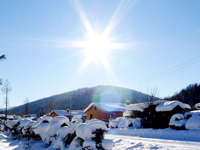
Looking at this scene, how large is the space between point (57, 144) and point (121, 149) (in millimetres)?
4231

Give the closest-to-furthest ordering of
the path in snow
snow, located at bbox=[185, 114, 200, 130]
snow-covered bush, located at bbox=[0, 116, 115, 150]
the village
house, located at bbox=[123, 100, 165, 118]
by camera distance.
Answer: the path in snow < snow-covered bush, located at bbox=[0, 116, 115, 150] < the village < snow, located at bbox=[185, 114, 200, 130] < house, located at bbox=[123, 100, 165, 118]

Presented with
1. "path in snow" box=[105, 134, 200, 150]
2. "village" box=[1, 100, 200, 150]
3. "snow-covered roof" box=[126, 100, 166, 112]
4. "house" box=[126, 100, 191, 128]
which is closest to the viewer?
"path in snow" box=[105, 134, 200, 150]

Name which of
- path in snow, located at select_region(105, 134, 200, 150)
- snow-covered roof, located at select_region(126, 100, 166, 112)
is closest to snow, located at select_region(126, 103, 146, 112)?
snow-covered roof, located at select_region(126, 100, 166, 112)

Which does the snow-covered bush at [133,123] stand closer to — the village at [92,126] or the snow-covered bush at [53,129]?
the village at [92,126]

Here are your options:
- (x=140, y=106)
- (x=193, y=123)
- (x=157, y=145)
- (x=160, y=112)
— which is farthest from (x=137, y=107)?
(x=157, y=145)

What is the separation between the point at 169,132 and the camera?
1392 cm

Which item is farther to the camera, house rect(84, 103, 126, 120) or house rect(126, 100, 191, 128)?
house rect(84, 103, 126, 120)

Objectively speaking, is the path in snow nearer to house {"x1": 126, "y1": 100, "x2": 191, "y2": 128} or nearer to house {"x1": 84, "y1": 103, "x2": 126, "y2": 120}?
house {"x1": 126, "y1": 100, "x2": 191, "y2": 128}

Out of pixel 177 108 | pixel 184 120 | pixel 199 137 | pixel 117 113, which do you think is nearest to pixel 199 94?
pixel 117 113

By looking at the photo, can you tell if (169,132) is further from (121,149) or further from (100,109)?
(100,109)

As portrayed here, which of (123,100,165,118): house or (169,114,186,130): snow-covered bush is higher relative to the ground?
(123,100,165,118): house

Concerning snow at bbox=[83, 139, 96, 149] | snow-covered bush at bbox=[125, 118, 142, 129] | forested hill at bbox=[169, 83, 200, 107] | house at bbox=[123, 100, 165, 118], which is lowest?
snow-covered bush at bbox=[125, 118, 142, 129]

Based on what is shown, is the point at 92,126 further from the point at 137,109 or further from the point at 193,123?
the point at 137,109

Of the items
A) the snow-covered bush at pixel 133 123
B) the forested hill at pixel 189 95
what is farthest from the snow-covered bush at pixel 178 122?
the forested hill at pixel 189 95
